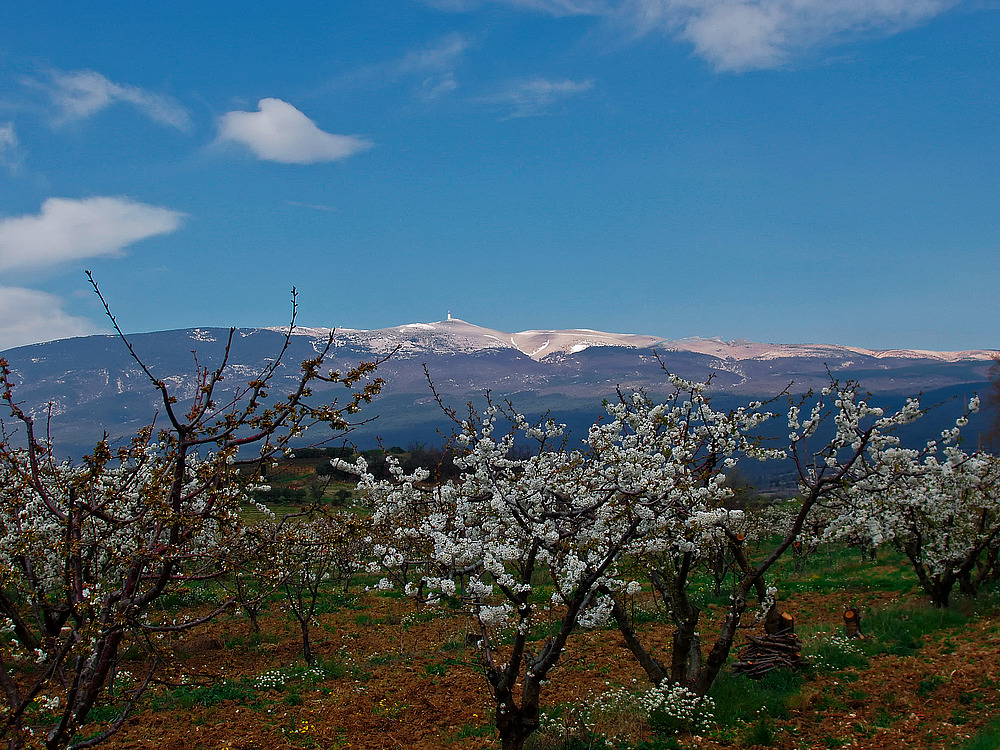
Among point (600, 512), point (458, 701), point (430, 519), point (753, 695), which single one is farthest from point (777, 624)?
point (430, 519)

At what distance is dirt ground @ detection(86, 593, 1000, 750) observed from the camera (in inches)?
399

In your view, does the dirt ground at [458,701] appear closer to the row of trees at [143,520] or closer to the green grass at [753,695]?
the green grass at [753,695]

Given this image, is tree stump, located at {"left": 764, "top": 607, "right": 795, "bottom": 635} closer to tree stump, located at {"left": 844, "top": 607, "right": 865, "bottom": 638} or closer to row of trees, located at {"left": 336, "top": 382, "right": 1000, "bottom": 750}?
row of trees, located at {"left": 336, "top": 382, "right": 1000, "bottom": 750}

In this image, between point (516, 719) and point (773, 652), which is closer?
point (516, 719)

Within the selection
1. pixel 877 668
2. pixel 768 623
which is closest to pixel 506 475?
pixel 768 623

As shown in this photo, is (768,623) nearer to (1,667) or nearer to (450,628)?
(450,628)

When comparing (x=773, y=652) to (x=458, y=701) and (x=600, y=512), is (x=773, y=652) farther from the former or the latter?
(x=600, y=512)

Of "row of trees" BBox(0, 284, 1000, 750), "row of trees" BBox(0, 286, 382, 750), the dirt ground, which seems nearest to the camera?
"row of trees" BBox(0, 286, 382, 750)

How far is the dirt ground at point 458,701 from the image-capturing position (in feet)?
33.2

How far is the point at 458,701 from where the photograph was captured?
12430mm

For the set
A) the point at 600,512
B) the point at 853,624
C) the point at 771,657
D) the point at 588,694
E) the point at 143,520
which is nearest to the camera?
the point at 143,520

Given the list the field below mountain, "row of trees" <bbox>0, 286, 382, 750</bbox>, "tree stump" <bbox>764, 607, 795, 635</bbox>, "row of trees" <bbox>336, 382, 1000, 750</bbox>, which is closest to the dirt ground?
the field below mountain

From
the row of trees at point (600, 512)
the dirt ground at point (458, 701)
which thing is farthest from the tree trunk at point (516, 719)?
the dirt ground at point (458, 701)

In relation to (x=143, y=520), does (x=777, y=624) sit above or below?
below
